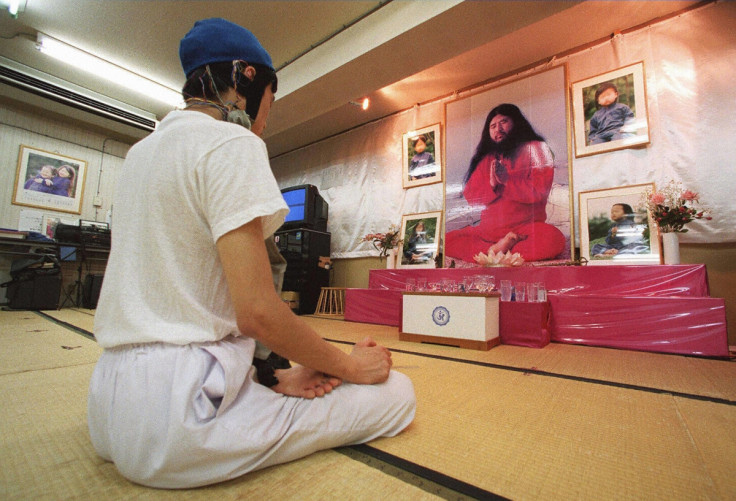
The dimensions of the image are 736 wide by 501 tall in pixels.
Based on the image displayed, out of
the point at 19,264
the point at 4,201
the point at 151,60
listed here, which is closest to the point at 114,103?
the point at 151,60

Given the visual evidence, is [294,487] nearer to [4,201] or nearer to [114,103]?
[114,103]

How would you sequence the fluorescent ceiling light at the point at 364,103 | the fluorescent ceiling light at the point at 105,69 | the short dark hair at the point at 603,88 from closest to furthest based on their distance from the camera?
the short dark hair at the point at 603,88, the fluorescent ceiling light at the point at 105,69, the fluorescent ceiling light at the point at 364,103

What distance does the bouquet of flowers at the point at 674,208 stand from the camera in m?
2.42

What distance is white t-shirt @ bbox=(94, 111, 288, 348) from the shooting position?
0.57 metres

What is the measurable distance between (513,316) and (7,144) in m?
6.62

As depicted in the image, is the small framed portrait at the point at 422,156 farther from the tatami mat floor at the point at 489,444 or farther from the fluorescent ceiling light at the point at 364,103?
the tatami mat floor at the point at 489,444

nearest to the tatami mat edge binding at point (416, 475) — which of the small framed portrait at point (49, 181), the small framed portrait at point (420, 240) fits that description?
the small framed portrait at point (420, 240)

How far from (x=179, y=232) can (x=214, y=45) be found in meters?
0.43

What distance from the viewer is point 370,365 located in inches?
30.1

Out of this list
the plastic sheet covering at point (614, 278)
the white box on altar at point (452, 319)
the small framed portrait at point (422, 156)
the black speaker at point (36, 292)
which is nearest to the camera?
the white box on altar at point (452, 319)

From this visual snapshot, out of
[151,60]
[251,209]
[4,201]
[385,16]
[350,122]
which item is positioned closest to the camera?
[251,209]

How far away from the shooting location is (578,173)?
10.3 feet

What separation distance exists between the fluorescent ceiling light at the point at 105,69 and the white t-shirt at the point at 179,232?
4.57m

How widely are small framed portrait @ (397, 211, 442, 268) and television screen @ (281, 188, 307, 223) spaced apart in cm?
151
